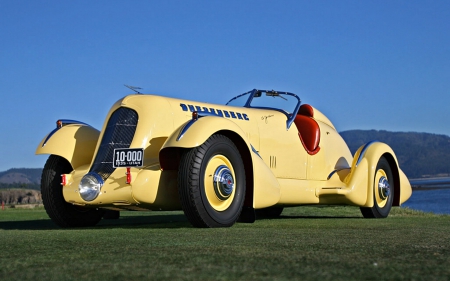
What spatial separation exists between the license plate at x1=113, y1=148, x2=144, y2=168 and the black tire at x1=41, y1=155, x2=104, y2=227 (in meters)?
1.26

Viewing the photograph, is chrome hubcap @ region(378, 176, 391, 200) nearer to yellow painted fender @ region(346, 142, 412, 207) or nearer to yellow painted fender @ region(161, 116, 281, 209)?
yellow painted fender @ region(346, 142, 412, 207)

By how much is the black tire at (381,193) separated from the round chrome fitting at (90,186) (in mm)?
4903

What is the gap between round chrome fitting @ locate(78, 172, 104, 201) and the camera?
6852 millimetres

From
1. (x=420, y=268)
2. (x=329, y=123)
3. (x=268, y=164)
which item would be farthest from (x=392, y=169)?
(x=420, y=268)

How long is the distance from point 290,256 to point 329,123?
710 cm

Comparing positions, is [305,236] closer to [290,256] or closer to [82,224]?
[290,256]

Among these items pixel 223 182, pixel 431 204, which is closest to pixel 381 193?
pixel 223 182

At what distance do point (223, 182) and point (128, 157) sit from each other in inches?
43.7

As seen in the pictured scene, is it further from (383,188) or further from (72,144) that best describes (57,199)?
(383,188)

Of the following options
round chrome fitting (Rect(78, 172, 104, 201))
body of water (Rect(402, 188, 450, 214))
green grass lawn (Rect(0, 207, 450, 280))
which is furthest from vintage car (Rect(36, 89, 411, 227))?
body of water (Rect(402, 188, 450, 214))

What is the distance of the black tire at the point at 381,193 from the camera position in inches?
397

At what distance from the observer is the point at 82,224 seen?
807cm

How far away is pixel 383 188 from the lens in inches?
404

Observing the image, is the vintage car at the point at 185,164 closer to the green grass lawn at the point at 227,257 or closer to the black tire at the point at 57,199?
the black tire at the point at 57,199
